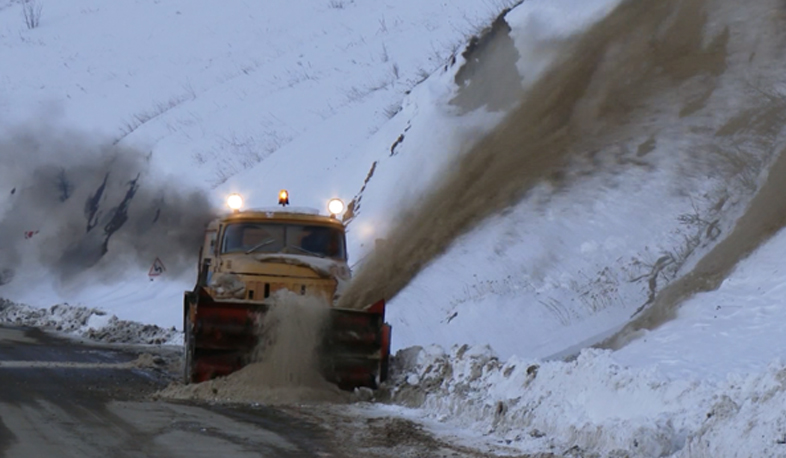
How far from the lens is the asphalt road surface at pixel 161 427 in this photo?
31.9 feet

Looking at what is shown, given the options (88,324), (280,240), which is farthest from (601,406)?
(88,324)

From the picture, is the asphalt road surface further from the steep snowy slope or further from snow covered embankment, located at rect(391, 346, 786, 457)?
the steep snowy slope

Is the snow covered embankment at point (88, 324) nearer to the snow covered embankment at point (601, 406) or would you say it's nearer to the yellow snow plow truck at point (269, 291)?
the yellow snow plow truck at point (269, 291)

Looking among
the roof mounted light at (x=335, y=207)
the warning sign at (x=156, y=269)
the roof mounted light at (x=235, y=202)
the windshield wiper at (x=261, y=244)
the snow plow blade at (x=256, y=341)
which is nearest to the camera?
the snow plow blade at (x=256, y=341)

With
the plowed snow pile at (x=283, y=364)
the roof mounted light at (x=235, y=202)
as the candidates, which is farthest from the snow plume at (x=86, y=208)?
the plowed snow pile at (x=283, y=364)

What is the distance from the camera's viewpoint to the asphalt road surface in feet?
31.9

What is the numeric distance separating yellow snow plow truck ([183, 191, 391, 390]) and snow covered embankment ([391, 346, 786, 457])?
85cm

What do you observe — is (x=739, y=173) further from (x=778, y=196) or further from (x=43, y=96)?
(x=43, y=96)

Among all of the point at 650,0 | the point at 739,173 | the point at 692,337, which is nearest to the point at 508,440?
the point at 692,337

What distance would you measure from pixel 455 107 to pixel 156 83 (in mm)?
25198

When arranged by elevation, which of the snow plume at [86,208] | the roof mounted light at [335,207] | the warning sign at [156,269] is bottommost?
the roof mounted light at [335,207]

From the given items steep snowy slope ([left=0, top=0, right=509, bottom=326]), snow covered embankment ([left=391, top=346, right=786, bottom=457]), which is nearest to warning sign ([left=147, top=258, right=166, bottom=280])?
steep snowy slope ([left=0, top=0, right=509, bottom=326])

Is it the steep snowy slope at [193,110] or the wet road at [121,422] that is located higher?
the steep snowy slope at [193,110]

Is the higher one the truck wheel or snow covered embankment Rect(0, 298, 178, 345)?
snow covered embankment Rect(0, 298, 178, 345)
